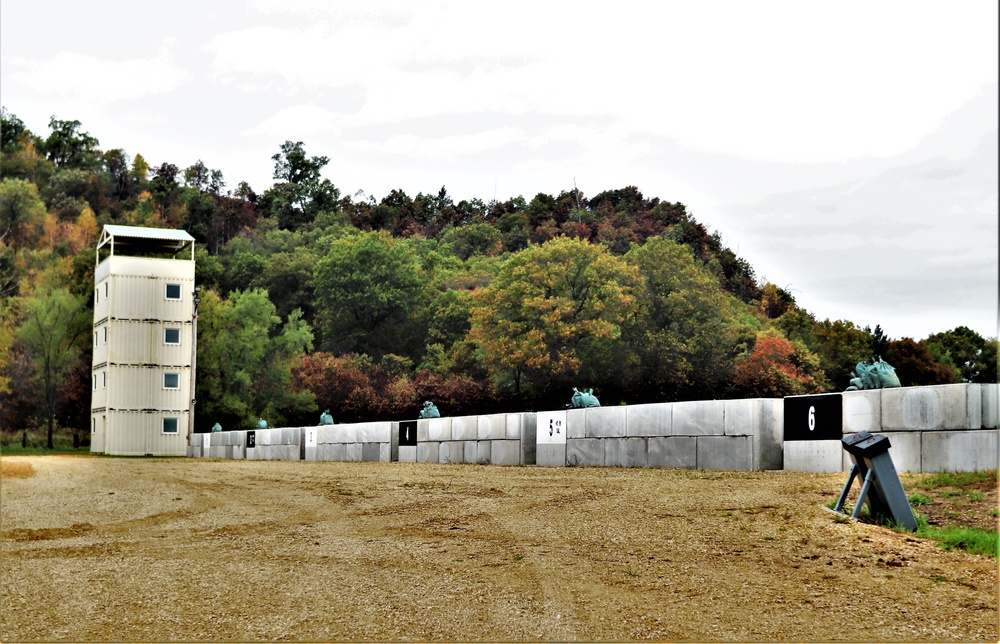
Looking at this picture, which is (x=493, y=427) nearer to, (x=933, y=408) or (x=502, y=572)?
(x=933, y=408)

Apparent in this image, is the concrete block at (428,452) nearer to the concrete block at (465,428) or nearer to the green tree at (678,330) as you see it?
the concrete block at (465,428)

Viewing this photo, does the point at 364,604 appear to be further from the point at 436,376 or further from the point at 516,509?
the point at 436,376

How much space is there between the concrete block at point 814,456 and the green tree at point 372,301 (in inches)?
2515

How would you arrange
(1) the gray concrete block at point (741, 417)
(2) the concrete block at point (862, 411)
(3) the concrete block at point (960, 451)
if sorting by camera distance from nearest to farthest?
(3) the concrete block at point (960, 451) < (2) the concrete block at point (862, 411) < (1) the gray concrete block at point (741, 417)

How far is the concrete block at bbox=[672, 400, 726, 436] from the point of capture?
56.6ft

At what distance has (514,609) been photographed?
7172 mm

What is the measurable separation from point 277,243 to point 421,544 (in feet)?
298

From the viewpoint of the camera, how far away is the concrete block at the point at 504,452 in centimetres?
2356

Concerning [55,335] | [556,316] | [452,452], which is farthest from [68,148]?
[452,452]

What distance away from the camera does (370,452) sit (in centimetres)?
3136

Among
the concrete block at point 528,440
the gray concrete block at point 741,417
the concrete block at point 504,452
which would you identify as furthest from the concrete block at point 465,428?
the gray concrete block at point 741,417

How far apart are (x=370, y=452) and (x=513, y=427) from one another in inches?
347

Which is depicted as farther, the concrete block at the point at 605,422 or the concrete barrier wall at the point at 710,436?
the concrete block at the point at 605,422

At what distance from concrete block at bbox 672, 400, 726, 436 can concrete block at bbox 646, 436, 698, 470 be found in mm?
144
